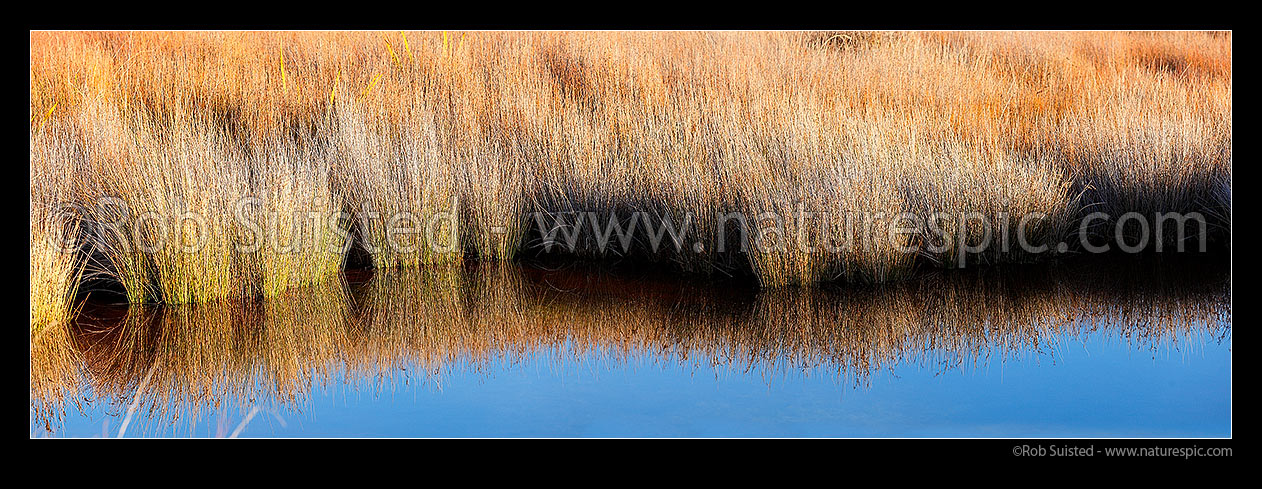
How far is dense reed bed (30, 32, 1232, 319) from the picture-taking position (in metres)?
5.86

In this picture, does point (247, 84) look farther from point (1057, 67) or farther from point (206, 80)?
point (1057, 67)

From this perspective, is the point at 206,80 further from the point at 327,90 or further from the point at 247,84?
the point at 327,90

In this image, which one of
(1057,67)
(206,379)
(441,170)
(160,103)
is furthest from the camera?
(1057,67)

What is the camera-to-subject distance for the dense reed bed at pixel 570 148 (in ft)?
19.2

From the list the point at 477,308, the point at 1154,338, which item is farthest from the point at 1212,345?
the point at 477,308

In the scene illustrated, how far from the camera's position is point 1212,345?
513cm

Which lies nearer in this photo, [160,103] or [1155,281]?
[1155,281]

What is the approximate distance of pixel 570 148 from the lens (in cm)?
740

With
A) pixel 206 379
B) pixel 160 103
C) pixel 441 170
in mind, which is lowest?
pixel 206 379

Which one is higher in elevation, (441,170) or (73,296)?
(441,170)

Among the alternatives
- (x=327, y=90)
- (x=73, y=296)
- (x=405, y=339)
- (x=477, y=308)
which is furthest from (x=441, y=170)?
(x=327, y=90)

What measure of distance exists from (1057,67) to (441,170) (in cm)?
712

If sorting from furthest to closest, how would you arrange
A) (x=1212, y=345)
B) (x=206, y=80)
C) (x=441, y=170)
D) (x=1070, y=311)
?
1. (x=206, y=80)
2. (x=441, y=170)
3. (x=1070, y=311)
4. (x=1212, y=345)

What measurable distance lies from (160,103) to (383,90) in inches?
68.0
